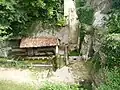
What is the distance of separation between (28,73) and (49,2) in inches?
151

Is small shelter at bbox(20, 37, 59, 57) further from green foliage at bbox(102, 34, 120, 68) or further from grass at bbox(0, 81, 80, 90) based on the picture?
green foliage at bbox(102, 34, 120, 68)

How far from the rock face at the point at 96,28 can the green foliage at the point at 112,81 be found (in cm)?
213

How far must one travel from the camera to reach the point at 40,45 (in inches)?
493

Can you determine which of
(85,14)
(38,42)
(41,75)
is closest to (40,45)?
(38,42)

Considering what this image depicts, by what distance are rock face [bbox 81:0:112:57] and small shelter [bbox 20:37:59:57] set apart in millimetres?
1529

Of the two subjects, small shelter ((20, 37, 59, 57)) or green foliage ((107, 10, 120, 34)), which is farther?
small shelter ((20, 37, 59, 57))

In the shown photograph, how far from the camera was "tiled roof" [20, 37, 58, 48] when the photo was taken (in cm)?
1253

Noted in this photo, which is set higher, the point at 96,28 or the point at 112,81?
the point at 96,28

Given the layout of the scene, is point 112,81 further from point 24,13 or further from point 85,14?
point 24,13

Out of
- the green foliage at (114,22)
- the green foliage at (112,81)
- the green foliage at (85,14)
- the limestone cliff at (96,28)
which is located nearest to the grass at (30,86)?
the green foliage at (112,81)

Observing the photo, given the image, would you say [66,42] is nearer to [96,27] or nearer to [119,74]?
[96,27]

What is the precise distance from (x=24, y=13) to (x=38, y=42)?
1.66 m

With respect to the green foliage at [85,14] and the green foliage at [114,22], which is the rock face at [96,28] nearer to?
the green foliage at [85,14]

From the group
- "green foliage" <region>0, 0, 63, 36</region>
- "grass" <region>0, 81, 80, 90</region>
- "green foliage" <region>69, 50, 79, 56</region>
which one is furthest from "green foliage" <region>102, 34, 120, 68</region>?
"green foliage" <region>0, 0, 63, 36</region>
